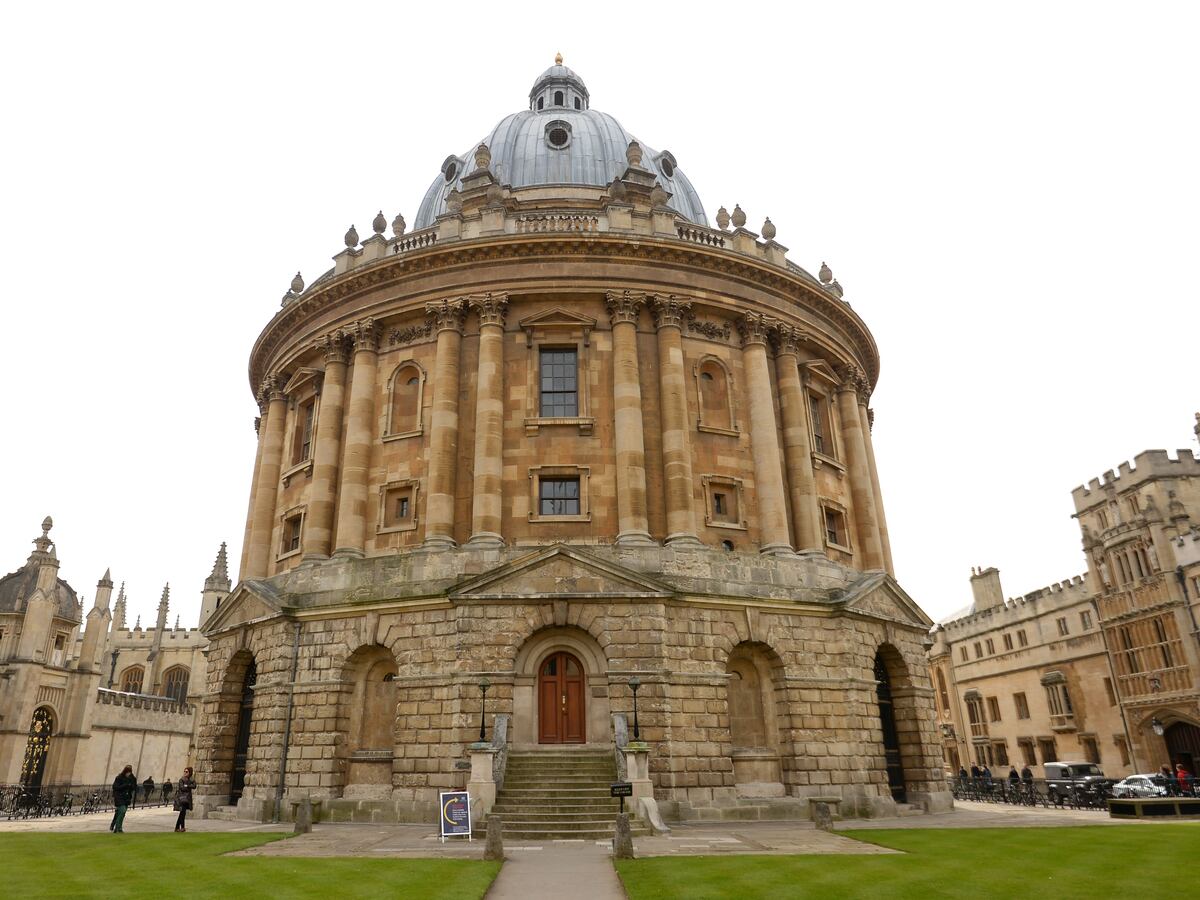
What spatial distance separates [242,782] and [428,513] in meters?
11.9

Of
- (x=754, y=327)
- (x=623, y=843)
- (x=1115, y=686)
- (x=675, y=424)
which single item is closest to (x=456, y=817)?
(x=623, y=843)

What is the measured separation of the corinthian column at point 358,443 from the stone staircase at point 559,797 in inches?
406

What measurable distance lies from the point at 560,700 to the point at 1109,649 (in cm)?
4300

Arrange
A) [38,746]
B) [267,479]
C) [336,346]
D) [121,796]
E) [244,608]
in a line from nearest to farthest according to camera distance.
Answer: [121,796]
[244,608]
[336,346]
[267,479]
[38,746]

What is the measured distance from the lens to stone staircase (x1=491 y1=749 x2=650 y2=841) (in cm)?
1927

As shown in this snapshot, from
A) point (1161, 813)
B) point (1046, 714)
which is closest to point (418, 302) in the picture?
point (1161, 813)

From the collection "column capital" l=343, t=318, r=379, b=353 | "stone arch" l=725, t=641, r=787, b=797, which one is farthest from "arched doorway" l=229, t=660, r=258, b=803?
"stone arch" l=725, t=641, r=787, b=797

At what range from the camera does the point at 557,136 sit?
42094 millimetres

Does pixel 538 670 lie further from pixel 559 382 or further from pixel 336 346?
pixel 336 346

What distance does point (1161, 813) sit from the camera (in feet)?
79.2

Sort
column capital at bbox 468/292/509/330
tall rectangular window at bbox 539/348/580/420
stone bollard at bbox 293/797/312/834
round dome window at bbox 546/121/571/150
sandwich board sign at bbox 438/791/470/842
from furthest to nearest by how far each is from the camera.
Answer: round dome window at bbox 546/121/571/150
column capital at bbox 468/292/509/330
tall rectangular window at bbox 539/348/580/420
stone bollard at bbox 293/797/312/834
sandwich board sign at bbox 438/791/470/842

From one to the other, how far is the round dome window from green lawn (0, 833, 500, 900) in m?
34.7

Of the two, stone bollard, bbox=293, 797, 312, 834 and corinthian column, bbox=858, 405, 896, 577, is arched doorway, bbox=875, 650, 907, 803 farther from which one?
stone bollard, bbox=293, 797, 312, 834

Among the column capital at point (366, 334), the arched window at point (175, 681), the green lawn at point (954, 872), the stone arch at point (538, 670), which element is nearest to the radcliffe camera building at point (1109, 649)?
the green lawn at point (954, 872)
